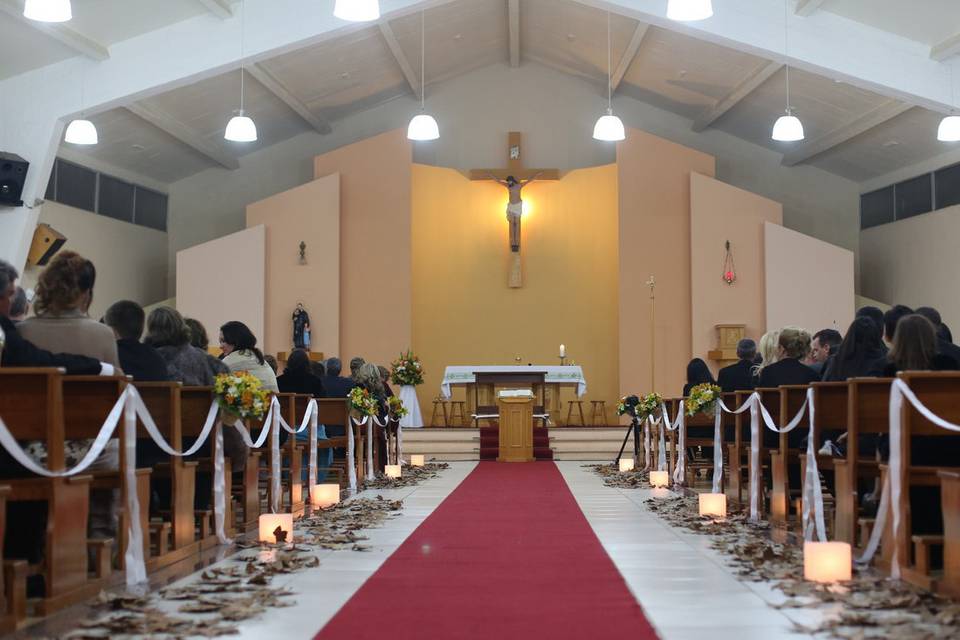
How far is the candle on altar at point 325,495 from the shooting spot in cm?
680

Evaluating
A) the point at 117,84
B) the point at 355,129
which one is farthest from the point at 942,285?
the point at 117,84

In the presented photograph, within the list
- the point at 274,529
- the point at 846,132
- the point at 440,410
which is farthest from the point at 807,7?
the point at 440,410

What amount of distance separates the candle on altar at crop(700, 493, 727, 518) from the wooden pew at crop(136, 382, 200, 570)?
9.29 ft

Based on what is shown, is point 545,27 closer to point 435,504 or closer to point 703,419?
point 703,419

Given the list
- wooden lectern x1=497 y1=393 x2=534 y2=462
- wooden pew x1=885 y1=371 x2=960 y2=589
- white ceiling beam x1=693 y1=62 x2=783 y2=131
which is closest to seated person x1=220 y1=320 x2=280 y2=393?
wooden pew x1=885 y1=371 x2=960 y2=589

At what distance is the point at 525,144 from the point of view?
54.9 ft

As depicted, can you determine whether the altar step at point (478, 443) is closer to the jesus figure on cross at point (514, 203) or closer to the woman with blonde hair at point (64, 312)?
the jesus figure on cross at point (514, 203)

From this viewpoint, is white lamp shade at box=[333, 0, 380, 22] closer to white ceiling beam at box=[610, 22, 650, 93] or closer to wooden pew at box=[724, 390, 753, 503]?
wooden pew at box=[724, 390, 753, 503]

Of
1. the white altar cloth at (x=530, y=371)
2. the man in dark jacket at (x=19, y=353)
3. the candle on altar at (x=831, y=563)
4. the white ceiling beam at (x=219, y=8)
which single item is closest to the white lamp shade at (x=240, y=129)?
the white ceiling beam at (x=219, y=8)

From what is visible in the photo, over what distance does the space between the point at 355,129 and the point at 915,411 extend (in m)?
13.7

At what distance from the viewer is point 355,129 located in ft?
55.2

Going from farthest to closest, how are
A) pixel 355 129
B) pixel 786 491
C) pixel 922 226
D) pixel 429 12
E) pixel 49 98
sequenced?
pixel 355 129 → pixel 922 226 → pixel 429 12 → pixel 49 98 → pixel 786 491

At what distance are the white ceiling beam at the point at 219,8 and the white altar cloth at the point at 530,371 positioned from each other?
17.4ft

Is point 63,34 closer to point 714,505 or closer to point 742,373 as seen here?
point 742,373
